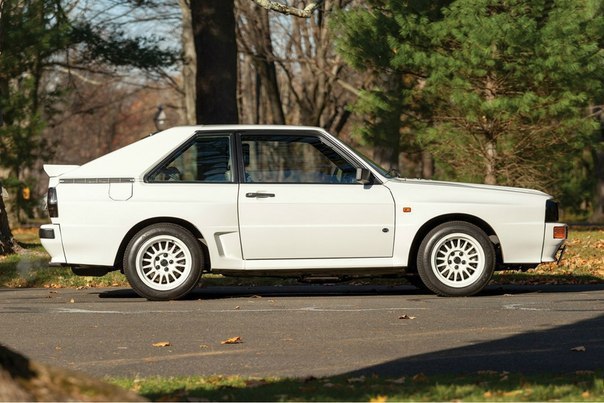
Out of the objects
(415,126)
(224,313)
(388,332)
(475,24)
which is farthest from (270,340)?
(415,126)

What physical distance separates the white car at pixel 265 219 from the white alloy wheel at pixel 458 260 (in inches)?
0.5

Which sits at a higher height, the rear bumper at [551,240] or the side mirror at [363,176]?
the side mirror at [363,176]

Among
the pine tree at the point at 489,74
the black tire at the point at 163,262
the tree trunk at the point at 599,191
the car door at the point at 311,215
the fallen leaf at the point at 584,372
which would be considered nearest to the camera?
the fallen leaf at the point at 584,372

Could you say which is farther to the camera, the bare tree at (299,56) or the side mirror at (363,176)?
the bare tree at (299,56)

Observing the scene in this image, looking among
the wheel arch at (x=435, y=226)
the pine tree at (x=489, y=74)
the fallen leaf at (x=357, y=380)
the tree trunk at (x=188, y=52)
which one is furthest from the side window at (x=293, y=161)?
the tree trunk at (x=188, y=52)

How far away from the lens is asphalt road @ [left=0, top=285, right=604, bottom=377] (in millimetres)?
7867

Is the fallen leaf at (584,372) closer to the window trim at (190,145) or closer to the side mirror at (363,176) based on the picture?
the side mirror at (363,176)

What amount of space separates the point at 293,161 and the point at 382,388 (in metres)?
5.73

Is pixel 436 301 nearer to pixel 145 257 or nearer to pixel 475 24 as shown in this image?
pixel 145 257

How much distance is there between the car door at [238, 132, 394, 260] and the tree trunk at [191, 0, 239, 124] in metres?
9.59

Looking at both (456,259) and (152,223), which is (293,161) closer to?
(152,223)

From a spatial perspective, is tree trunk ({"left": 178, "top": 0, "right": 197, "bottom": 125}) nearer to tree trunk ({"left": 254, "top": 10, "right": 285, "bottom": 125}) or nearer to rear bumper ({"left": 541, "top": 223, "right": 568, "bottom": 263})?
tree trunk ({"left": 254, "top": 10, "right": 285, "bottom": 125})

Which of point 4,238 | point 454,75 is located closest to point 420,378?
point 4,238

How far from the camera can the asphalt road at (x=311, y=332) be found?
310 inches
